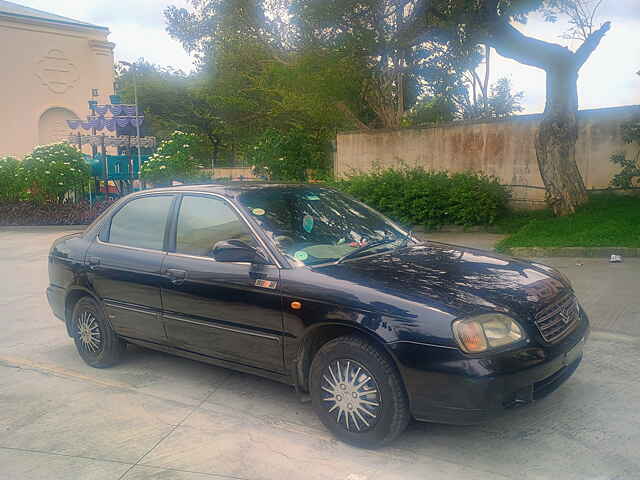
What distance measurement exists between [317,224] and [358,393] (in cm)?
146

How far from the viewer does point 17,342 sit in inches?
259

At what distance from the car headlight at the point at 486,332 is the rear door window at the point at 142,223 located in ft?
8.74

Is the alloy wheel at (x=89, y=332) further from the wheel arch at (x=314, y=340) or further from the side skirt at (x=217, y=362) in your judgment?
the wheel arch at (x=314, y=340)

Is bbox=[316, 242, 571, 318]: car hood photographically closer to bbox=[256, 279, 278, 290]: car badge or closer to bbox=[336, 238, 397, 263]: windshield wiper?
bbox=[336, 238, 397, 263]: windshield wiper

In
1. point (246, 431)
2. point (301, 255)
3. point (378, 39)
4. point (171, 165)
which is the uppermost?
point (378, 39)

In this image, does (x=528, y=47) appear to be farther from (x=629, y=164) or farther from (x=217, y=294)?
(x=217, y=294)

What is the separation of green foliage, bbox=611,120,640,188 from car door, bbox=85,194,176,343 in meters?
9.21

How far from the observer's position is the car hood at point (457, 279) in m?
3.70

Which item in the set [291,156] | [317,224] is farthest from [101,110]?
[317,224]

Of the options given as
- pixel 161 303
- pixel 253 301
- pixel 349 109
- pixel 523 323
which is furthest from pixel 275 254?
pixel 349 109

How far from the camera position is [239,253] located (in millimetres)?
4348

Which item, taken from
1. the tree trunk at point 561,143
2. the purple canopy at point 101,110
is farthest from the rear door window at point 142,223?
the purple canopy at point 101,110

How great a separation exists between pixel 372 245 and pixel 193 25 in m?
15.8

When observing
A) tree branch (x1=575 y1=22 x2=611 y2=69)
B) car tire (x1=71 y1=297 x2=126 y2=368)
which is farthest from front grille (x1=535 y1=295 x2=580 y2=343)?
tree branch (x1=575 y1=22 x2=611 y2=69)
